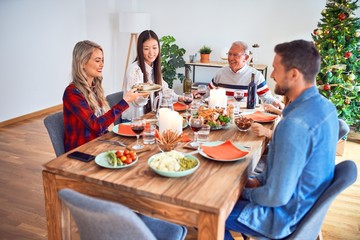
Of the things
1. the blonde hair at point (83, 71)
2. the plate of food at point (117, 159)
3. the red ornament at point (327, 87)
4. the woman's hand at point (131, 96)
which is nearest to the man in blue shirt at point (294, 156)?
the plate of food at point (117, 159)

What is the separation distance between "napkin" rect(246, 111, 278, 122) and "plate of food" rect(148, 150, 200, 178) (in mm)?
831

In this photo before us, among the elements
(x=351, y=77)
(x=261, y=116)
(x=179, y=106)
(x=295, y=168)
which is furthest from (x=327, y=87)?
(x=295, y=168)

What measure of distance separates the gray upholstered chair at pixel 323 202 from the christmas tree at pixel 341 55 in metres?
2.44

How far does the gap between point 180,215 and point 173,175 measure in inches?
6.7

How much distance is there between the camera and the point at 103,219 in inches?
42.8

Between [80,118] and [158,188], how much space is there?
863mm

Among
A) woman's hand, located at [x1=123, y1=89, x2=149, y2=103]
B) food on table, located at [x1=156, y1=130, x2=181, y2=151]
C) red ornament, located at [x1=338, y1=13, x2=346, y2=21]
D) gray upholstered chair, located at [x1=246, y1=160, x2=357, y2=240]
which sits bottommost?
gray upholstered chair, located at [x1=246, y1=160, x2=357, y2=240]

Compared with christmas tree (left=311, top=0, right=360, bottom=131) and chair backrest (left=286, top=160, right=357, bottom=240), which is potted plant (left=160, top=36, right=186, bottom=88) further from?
chair backrest (left=286, top=160, right=357, bottom=240)

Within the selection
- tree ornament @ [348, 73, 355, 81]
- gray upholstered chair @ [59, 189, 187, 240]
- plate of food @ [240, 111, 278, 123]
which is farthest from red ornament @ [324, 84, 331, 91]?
gray upholstered chair @ [59, 189, 187, 240]

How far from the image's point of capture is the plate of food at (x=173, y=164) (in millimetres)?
1392

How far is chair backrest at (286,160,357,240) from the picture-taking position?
4.44 ft

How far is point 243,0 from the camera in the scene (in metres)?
4.95

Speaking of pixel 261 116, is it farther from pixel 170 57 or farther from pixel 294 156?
pixel 170 57

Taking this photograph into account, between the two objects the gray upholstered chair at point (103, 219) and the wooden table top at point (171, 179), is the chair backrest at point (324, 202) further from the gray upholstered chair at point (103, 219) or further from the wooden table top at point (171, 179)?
the gray upholstered chair at point (103, 219)
